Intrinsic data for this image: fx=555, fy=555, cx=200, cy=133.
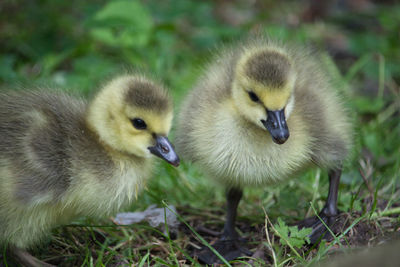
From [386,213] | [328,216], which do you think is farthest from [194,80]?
[386,213]

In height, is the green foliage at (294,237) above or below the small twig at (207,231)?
above

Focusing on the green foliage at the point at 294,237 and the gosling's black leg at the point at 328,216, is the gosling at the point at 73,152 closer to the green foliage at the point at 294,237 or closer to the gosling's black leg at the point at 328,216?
the green foliage at the point at 294,237

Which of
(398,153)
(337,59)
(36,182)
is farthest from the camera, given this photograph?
(337,59)

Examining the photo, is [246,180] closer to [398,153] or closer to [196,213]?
[196,213]

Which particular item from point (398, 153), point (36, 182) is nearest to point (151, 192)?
point (36, 182)

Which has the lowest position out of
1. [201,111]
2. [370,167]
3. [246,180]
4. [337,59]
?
[337,59]

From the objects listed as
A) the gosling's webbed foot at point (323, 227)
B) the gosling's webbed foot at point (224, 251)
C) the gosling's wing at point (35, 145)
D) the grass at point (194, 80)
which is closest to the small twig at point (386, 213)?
the grass at point (194, 80)

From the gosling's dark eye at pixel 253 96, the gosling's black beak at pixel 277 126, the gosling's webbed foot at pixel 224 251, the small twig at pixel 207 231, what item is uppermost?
the gosling's dark eye at pixel 253 96
